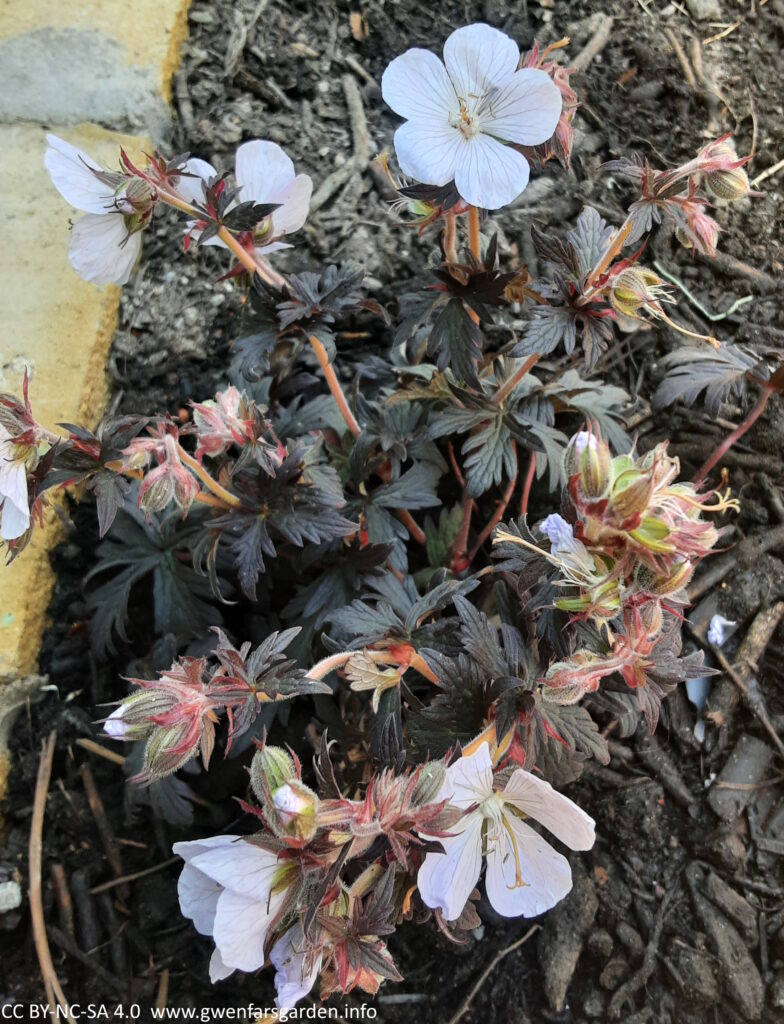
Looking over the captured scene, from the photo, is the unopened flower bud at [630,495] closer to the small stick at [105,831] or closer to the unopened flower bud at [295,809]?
the unopened flower bud at [295,809]

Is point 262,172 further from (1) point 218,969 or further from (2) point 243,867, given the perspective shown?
(1) point 218,969

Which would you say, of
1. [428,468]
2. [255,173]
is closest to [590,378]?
[428,468]

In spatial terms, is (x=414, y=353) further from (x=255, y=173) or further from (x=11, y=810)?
(x=11, y=810)

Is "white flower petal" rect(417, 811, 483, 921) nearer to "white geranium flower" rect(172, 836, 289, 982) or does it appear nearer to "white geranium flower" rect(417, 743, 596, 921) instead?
"white geranium flower" rect(417, 743, 596, 921)

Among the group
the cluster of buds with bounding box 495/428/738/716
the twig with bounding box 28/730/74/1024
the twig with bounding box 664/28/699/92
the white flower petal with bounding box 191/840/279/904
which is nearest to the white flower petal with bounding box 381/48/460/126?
the cluster of buds with bounding box 495/428/738/716

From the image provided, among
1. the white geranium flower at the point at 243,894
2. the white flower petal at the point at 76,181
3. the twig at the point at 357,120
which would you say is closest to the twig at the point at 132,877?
the white geranium flower at the point at 243,894

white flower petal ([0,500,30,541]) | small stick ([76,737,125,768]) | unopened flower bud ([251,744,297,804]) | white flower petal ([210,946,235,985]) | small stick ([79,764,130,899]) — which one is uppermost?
white flower petal ([0,500,30,541])

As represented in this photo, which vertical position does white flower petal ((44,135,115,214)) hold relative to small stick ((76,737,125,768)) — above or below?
above

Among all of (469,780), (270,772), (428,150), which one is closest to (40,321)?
(428,150)
